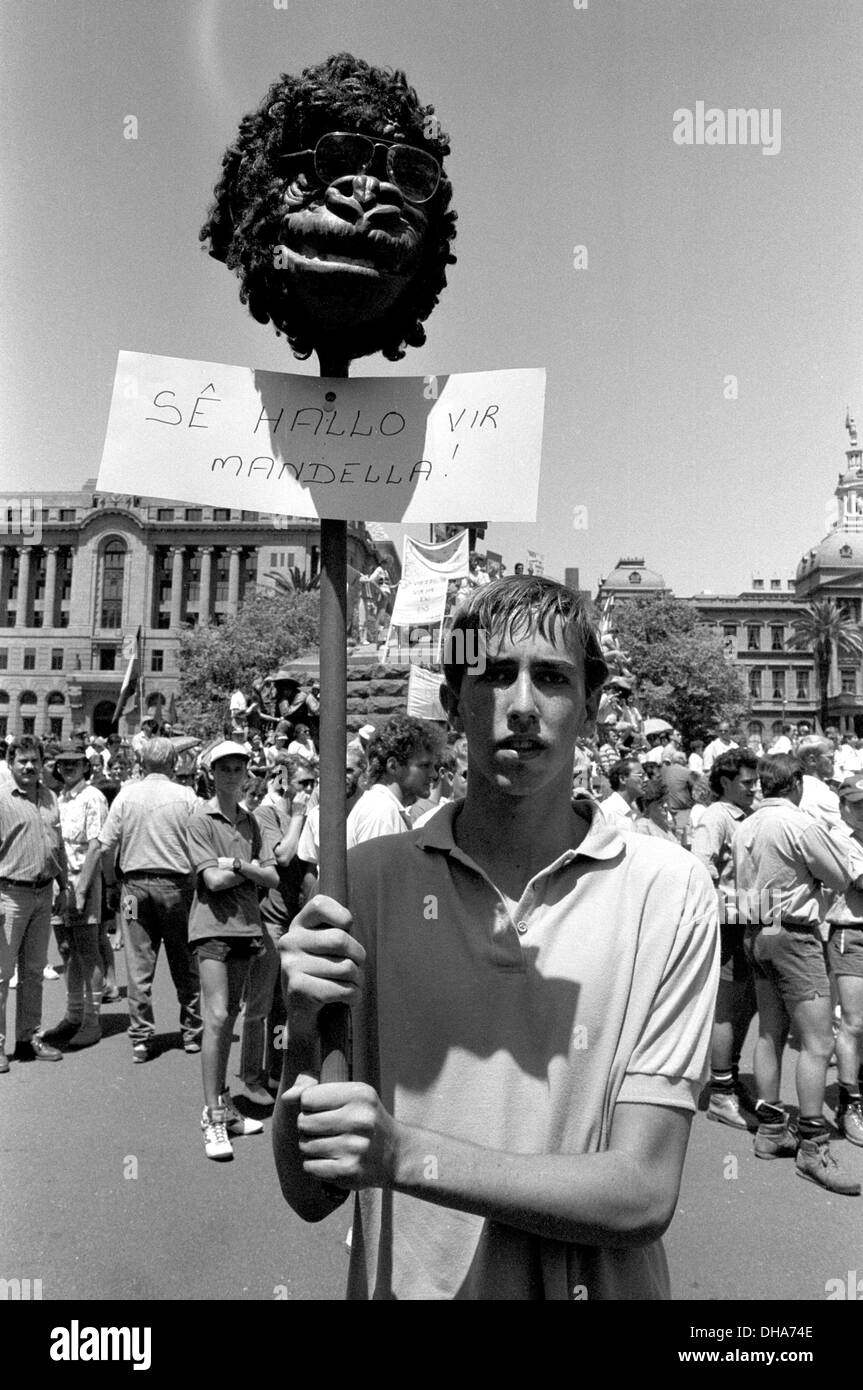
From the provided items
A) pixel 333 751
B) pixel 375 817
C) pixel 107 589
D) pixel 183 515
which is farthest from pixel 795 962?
pixel 107 589

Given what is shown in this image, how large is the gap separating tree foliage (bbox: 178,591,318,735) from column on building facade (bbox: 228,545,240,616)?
79.5 ft

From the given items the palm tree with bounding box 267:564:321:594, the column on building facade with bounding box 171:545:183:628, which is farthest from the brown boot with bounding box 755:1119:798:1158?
the column on building facade with bounding box 171:545:183:628

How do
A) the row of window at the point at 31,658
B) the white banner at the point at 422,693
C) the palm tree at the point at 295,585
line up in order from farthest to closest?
the row of window at the point at 31,658, the palm tree at the point at 295,585, the white banner at the point at 422,693

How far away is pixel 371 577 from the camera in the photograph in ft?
79.0

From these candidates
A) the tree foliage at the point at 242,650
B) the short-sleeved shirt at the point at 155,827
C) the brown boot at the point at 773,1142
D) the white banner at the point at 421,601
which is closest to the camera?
the brown boot at the point at 773,1142

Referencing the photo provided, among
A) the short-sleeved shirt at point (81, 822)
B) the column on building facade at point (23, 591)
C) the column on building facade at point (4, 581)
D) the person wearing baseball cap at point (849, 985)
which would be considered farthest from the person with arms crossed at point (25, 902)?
the column on building facade at point (4, 581)

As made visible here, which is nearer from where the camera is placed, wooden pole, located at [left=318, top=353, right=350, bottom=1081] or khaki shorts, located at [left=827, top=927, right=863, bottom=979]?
wooden pole, located at [left=318, top=353, right=350, bottom=1081]

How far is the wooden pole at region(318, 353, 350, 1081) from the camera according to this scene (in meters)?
1.39

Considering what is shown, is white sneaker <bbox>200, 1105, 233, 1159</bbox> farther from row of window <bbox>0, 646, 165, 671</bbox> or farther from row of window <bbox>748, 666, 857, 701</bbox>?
row of window <bbox>748, 666, 857, 701</bbox>

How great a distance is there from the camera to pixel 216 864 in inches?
215

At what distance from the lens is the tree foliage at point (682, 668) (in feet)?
210

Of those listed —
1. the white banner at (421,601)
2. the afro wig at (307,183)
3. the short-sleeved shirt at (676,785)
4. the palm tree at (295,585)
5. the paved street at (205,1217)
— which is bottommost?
the paved street at (205,1217)

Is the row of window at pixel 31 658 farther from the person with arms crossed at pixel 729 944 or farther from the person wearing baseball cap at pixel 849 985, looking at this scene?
the person wearing baseball cap at pixel 849 985

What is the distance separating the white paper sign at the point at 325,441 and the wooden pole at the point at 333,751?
10cm
